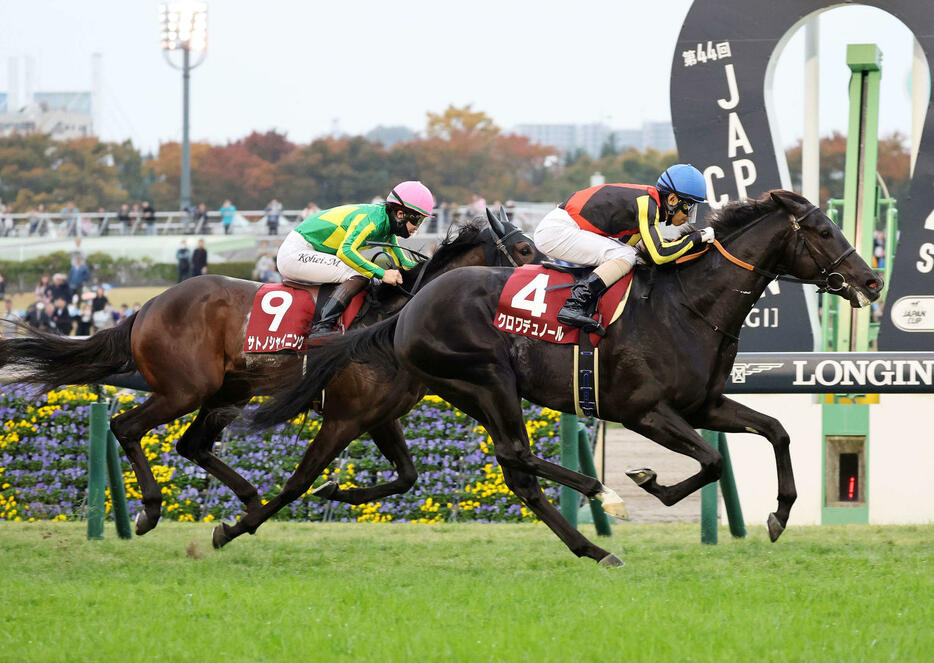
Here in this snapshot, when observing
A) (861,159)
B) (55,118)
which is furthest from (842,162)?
(861,159)

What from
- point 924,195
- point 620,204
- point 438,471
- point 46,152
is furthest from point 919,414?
point 46,152

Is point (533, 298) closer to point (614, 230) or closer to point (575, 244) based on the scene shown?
point (575, 244)

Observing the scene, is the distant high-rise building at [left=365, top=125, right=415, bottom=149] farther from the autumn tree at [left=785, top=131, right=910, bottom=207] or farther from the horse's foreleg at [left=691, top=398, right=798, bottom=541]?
the horse's foreleg at [left=691, top=398, right=798, bottom=541]

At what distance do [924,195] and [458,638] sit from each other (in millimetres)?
5247

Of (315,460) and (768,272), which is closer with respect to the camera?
(768,272)

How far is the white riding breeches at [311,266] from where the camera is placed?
6.31m

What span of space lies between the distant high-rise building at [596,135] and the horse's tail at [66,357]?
8968 cm

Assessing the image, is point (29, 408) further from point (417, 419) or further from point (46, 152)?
point (46, 152)

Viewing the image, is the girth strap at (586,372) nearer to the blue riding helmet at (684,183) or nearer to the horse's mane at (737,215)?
the horse's mane at (737,215)

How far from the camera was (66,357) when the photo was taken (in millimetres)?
6875

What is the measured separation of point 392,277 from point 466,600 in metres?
1.94

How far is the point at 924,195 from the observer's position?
8023 millimetres

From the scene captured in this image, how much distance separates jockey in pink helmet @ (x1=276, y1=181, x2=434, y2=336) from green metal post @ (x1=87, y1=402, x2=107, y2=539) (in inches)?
49.6

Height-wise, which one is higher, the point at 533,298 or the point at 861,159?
the point at 861,159
